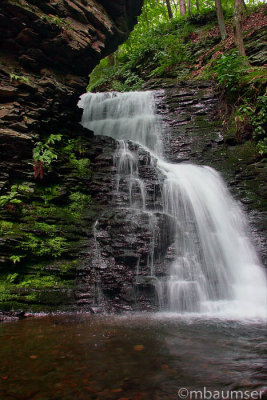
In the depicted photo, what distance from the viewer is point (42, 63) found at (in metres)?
8.07

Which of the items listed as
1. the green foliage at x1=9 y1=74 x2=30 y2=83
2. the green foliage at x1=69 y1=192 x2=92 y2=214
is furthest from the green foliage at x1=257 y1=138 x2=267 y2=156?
the green foliage at x1=9 y1=74 x2=30 y2=83

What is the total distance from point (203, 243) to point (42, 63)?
736 centimetres

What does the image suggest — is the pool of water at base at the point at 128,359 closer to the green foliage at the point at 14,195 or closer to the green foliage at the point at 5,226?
the green foliage at the point at 5,226

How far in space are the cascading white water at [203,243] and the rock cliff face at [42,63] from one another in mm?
2525

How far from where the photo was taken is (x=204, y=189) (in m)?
7.80

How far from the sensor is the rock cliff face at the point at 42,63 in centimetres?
668

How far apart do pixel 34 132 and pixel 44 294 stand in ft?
14.6

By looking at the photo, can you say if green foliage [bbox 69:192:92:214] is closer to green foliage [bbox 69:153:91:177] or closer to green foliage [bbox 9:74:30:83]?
green foliage [bbox 69:153:91:177]

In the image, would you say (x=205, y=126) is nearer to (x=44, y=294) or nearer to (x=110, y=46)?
(x=110, y=46)

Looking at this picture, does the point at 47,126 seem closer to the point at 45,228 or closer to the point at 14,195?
the point at 14,195

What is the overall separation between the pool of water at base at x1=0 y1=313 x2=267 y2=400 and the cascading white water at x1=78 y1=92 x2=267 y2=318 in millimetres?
1109

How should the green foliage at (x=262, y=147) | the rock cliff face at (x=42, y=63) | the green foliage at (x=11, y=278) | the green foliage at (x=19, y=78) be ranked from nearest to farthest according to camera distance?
1. the green foliage at (x=11, y=278)
2. the rock cliff face at (x=42, y=63)
3. the green foliage at (x=19, y=78)
4. the green foliage at (x=262, y=147)

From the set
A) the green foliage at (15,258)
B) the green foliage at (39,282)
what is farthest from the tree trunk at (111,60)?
the green foliage at (39,282)

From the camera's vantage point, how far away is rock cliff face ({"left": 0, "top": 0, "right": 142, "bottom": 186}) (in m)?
6.68
